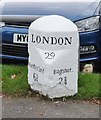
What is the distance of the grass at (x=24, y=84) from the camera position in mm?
5137

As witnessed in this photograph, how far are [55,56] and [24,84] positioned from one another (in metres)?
0.79

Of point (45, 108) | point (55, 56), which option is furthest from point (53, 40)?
point (45, 108)

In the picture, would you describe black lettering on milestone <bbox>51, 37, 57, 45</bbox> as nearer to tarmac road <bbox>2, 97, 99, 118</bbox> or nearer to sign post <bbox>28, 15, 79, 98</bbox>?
sign post <bbox>28, 15, 79, 98</bbox>

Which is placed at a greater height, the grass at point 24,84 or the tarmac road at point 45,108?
the grass at point 24,84

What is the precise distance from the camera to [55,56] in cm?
487

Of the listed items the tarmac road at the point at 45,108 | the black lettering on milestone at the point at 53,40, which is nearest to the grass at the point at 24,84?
the tarmac road at the point at 45,108

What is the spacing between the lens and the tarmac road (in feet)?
14.8

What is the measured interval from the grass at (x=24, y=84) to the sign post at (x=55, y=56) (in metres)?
0.22

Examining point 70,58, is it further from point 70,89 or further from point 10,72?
point 10,72

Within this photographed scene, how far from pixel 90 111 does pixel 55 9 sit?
225 cm

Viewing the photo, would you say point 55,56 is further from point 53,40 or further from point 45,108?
point 45,108

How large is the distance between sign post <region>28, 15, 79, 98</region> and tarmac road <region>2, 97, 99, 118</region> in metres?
0.17

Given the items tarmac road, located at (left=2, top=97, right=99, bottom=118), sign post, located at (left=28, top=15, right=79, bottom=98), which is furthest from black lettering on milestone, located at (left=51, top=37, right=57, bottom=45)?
tarmac road, located at (left=2, top=97, right=99, bottom=118)

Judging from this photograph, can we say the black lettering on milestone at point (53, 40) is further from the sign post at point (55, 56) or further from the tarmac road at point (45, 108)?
the tarmac road at point (45, 108)
